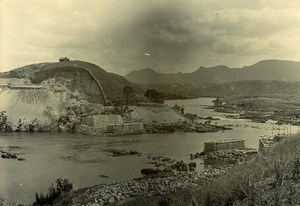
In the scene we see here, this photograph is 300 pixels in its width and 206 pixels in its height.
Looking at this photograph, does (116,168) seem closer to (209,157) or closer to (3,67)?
(209,157)

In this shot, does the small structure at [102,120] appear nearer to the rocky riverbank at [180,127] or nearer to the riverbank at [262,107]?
the rocky riverbank at [180,127]

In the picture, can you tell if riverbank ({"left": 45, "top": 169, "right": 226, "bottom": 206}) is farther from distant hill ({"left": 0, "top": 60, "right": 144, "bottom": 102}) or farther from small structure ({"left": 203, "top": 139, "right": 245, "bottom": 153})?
distant hill ({"left": 0, "top": 60, "right": 144, "bottom": 102})

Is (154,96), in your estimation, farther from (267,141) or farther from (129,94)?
(267,141)

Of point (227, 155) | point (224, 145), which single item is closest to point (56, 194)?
point (227, 155)

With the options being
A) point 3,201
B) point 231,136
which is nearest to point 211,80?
point 231,136

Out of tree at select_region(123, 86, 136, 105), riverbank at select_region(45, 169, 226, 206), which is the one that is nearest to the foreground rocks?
riverbank at select_region(45, 169, 226, 206)
